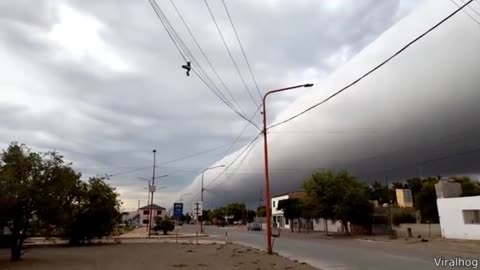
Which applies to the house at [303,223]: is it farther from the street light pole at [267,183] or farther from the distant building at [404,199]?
the street light pole at [267,183]

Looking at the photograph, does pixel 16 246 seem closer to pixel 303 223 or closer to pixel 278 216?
pixel 303 223

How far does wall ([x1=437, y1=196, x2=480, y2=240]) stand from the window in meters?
0.28

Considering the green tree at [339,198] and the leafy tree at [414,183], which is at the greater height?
the leafy tree at [414,183]

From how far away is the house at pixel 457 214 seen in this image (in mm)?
36375

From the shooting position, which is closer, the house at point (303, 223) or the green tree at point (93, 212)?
the green tree at point (93, 212)

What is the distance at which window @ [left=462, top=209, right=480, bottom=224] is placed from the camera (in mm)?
36562

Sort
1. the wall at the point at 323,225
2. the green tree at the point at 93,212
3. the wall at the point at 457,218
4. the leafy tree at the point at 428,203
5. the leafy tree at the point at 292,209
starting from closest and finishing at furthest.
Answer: the wall at the point at 457,218, the green tree at the point at 93,212, the leafy tree at the point at 428,203, the wall at the point at 323,225, the leafy tree at the point at 292,209

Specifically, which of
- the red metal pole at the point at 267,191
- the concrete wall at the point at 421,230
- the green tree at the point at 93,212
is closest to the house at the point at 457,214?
the concrete wall at the point at 421,230

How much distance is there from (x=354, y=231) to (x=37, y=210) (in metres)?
46.8

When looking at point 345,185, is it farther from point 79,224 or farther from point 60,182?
point 60,182

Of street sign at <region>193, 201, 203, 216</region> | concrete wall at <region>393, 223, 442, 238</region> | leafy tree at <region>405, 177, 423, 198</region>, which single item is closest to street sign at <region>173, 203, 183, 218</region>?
street sign at <region>193, 201, 203, 216</region>

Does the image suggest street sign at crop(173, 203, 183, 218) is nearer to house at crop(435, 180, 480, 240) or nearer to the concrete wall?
the concrete wall

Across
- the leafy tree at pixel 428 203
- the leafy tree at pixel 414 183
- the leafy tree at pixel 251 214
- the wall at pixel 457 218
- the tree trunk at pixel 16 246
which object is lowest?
the tree trunk at pixel 16 246

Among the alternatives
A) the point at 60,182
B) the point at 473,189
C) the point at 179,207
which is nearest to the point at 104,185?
the point at 179,207
